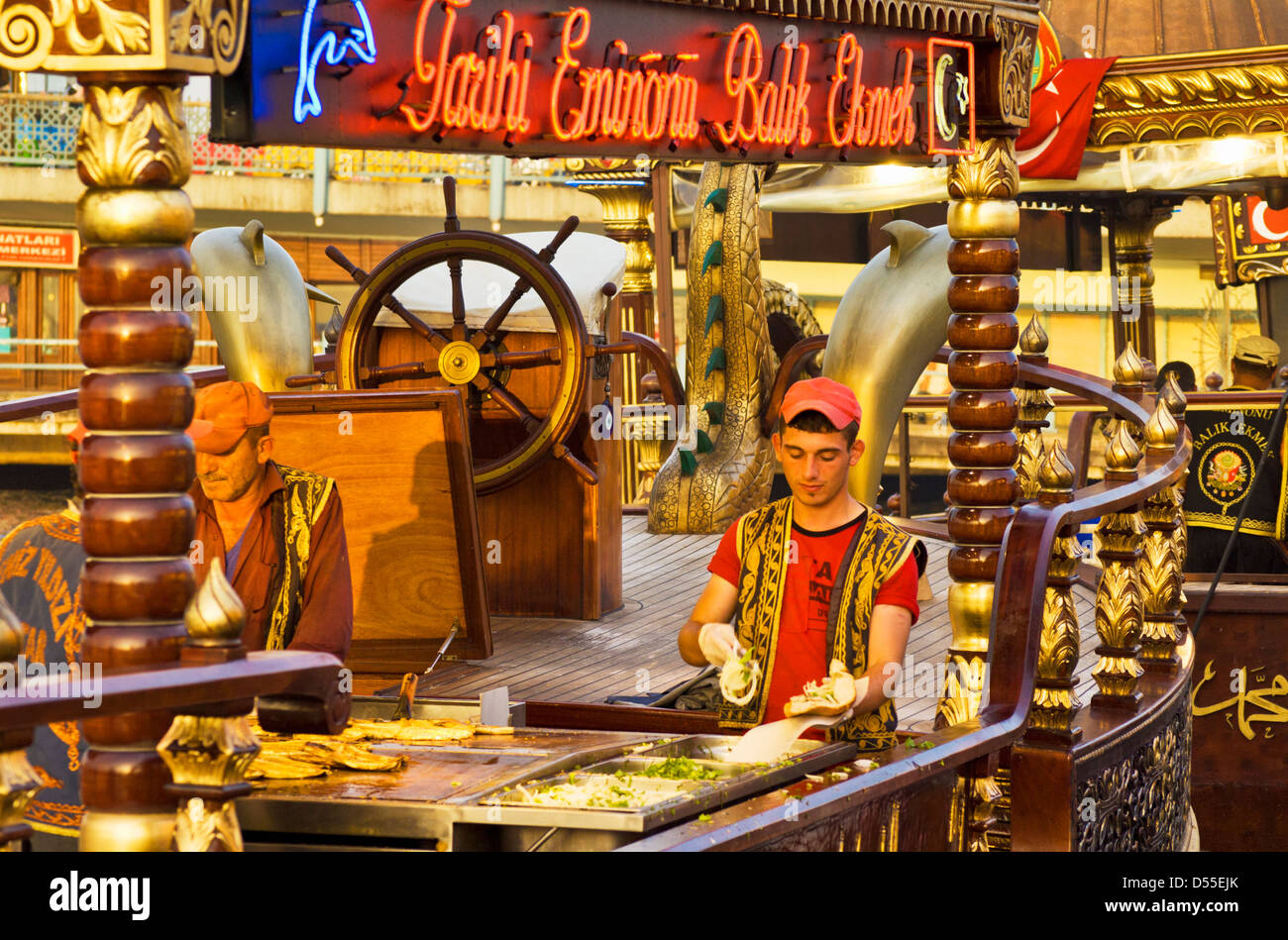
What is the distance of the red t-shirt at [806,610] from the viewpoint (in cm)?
407

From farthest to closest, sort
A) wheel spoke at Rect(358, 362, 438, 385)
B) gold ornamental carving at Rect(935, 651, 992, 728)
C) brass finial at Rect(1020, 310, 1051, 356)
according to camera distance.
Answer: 1. brass finial at Rect(1020, 310, 1051, 356)
2. wheel spoke at Rect(358, 362, 438, 385)
3. gold ornamental carving at Rect(935, 651, 992, 728)

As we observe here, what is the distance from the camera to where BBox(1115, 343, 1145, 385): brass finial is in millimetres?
7211

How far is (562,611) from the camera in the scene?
752 centimetres

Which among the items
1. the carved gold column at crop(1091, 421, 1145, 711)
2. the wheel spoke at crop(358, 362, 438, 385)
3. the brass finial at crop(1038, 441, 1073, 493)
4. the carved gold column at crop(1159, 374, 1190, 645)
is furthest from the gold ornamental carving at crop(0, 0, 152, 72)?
the carved gold column at crop(1159, 374, 1190, 645)

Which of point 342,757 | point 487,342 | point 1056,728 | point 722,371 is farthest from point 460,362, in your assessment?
point 342,757

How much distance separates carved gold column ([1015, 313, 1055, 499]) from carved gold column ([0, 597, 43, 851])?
5247 millimetres

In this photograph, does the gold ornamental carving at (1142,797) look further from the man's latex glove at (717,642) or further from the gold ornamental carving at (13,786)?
the gold ornamental carving at (13,786)

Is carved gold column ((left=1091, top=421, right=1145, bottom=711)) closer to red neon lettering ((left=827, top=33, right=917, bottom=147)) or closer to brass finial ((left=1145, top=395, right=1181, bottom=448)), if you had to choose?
brass finial ((left=1145, top=395, right=1181, bottom=448))

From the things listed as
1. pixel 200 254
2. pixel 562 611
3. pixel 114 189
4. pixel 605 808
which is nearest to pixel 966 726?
pixel 605 808

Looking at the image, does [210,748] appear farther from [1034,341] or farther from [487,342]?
[1034,341]

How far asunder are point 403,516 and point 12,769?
12.8 ft

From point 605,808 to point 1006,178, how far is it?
10.4ft

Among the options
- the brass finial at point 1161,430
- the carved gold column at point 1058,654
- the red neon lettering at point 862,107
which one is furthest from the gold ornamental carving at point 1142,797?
the red neon lettering at point 862,107
